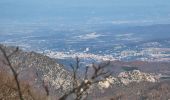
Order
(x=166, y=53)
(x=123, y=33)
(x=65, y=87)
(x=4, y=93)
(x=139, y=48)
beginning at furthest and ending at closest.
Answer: (x=123, y=33), (x=139, y=48), (x=166, y=53), (x=65, y=87), (x=4, y=93)

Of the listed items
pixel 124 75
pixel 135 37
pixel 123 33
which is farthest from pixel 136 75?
pixel 123 33

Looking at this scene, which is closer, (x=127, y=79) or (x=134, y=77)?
(x=127, y=79)

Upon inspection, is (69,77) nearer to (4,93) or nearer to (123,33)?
(4,93)

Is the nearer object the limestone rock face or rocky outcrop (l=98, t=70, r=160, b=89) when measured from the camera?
rocky outcrop (l=98, t=70, r=160, b=89)

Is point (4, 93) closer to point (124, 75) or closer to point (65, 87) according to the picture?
point (65, 87)

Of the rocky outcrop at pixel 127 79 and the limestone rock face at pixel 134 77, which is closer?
the rocky outcrop at pixel 127 79

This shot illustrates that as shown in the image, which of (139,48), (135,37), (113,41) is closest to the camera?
(139,48)

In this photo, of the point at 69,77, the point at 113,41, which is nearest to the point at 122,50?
the point at 113,41

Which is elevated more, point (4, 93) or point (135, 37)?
point (4, 93)

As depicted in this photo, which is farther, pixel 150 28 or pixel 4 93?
pixel 150 28
